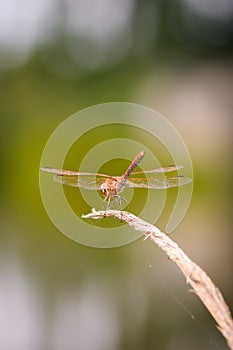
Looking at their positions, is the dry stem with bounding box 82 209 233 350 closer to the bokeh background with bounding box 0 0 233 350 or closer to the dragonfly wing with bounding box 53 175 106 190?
the dragonfly wing with bounding box 53 175 106 190

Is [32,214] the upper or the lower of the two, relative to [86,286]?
upper

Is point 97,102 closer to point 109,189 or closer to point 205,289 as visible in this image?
point 109,189

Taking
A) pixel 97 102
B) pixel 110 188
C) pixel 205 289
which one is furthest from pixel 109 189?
pixel 97 102

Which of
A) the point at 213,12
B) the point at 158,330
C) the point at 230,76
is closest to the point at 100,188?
the point at 158,330

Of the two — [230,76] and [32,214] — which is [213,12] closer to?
[230,76]

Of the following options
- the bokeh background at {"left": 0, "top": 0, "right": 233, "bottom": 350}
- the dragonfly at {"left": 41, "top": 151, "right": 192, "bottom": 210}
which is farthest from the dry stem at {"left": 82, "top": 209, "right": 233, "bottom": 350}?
the bokeh background at {"left": 0, "top": 0, "right": 233, "bottom": 350}

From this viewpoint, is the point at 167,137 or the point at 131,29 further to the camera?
the point at 131,29
